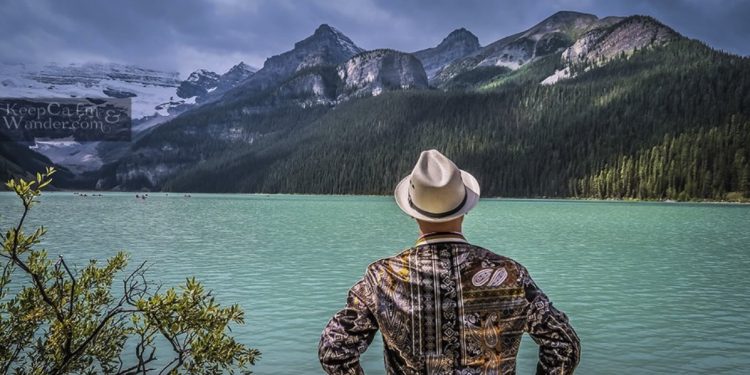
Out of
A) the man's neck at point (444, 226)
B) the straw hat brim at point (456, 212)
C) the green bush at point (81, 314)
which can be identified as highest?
the straw hat brim at point (456, 212)

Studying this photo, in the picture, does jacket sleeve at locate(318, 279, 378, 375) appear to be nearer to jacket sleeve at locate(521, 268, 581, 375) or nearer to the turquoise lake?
jacket sleeve at locate(521, 268, 581, 375)

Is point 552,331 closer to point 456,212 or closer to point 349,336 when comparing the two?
point 456,212

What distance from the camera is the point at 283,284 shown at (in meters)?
21.0

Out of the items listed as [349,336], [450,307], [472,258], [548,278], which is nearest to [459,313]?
[450,307]

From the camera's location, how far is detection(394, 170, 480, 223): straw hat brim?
3.26 metres

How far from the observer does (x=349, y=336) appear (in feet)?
11.1

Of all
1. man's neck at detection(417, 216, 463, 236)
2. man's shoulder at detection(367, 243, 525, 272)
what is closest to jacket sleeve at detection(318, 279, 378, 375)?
man's shoulder at detection(367, 243, 525, 272)

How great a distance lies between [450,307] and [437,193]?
700 mm

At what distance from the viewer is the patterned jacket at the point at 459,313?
3197 millimetres

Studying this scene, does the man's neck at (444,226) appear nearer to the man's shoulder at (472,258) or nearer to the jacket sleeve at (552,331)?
the man's shoulder at (472,258)

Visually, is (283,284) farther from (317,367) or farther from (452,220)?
(452,220)

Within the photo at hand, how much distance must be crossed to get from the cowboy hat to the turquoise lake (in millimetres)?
9035

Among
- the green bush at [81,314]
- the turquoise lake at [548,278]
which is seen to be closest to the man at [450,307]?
the green bush at [81,314]

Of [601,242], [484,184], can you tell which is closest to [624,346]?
[601,242]
